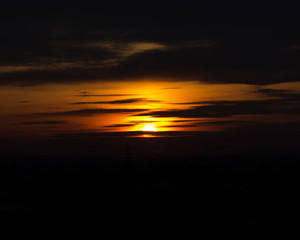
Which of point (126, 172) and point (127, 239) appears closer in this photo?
point (127, 239)

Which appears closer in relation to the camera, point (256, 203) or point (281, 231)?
point (281, 231)

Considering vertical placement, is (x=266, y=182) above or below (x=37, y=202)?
below

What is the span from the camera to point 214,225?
24656mm

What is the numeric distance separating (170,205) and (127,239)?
35.9 ft

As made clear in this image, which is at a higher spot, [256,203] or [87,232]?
[87,232]

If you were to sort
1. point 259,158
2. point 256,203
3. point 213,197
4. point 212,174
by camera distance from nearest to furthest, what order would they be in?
point 256,203 < point 213,197 < point 212,174 < point 259,158

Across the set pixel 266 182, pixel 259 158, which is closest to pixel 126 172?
pixel 266 182

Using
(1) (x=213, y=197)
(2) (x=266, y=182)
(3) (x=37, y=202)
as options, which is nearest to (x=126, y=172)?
(2) (x=266, y=182)

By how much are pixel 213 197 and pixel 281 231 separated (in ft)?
40.7

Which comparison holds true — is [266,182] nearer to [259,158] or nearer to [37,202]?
[37,202]

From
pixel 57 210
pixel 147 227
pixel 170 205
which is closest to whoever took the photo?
pixel 147 227

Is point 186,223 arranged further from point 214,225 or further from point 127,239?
point 127,239

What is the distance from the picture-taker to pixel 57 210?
88.9 feet

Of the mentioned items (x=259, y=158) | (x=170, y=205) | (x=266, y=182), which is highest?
(x=170, y=205)
